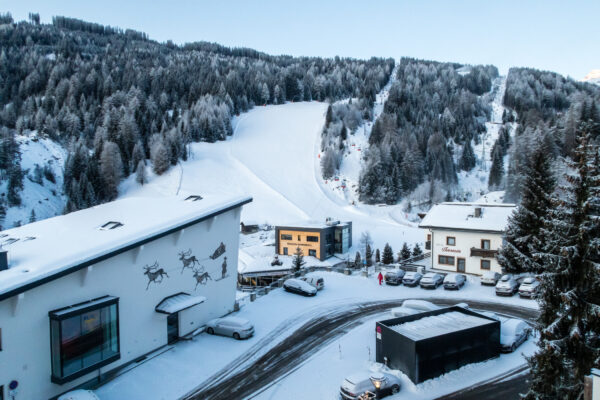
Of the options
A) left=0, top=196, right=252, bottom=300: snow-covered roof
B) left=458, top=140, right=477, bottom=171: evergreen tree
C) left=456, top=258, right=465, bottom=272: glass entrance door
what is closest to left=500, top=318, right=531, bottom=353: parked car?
left=0, top=196, right=252, bottom=300: snow-covered roof

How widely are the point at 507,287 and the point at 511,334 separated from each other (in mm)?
9005

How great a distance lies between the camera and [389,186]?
8269 centimetres

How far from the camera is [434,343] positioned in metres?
16.5

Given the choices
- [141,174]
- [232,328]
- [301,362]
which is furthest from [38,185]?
[301,362]

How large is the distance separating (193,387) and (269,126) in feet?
375

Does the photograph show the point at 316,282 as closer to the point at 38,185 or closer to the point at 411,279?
the point at 411,279

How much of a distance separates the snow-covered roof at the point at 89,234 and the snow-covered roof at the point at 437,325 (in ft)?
35.5

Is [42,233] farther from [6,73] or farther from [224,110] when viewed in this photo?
[6,73]

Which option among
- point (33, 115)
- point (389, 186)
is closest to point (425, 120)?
point (389, 186)

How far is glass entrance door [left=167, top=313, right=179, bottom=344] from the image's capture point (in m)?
20.3

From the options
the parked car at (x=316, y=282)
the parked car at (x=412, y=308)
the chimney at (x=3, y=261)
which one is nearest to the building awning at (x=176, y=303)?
the chimney at (x=3, y=261)

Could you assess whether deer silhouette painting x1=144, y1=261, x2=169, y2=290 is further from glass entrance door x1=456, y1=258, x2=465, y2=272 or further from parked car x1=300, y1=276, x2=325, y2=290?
glass entrance door x1=456, y1=258, x2=465, y2=272

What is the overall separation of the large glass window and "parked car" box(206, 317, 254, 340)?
5.35m

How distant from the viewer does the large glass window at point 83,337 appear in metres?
14.7
